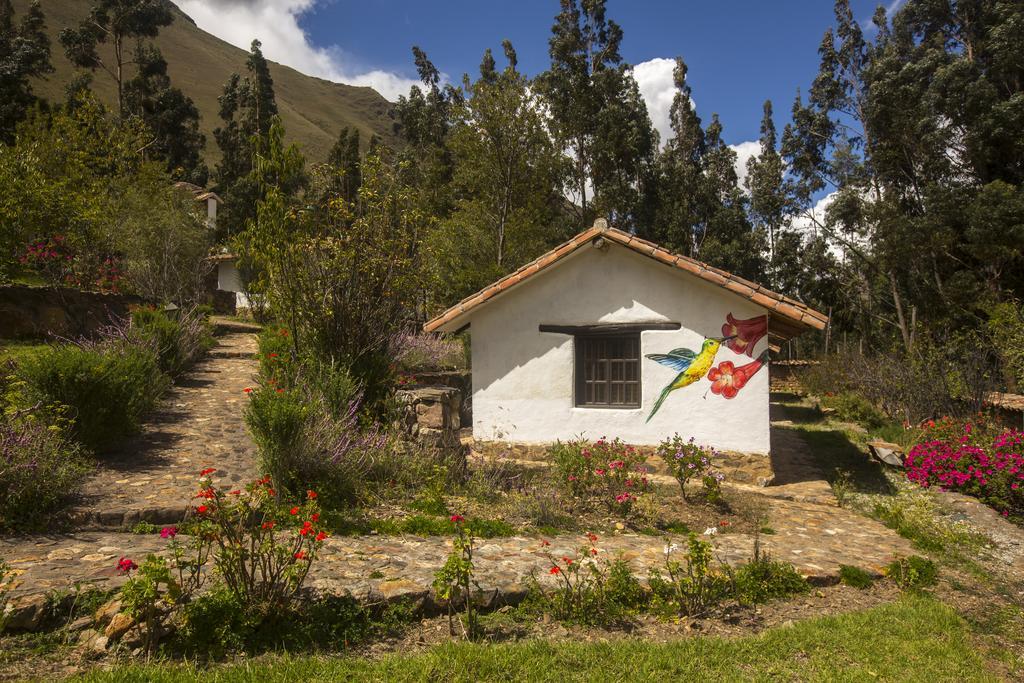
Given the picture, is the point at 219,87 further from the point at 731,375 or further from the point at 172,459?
the point at 731,375

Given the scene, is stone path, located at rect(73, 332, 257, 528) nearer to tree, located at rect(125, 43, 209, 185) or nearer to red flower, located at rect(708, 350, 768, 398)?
red flower, located at rect(708, 350, 768, 398)

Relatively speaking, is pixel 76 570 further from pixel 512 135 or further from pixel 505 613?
pixel 512 135

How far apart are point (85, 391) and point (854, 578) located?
348 inches

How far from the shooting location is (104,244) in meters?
17.2

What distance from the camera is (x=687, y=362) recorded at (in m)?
9.41

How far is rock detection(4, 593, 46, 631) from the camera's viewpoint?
12.3 feet

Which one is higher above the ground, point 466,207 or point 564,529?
point 466,207

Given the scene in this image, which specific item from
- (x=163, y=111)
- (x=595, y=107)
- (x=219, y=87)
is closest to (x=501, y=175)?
(x=595, y=107)

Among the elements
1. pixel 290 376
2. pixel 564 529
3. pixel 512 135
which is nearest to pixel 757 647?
pixel 564 529

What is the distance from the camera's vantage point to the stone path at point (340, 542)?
461 cm

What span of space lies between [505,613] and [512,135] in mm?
20466

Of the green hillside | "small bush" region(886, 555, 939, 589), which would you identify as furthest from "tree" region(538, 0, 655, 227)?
the green hillside

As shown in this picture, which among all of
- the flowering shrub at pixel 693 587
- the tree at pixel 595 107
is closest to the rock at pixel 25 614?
the flowering shrub at pixel 693 587

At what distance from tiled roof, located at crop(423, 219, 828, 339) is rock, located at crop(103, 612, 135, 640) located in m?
6.94
